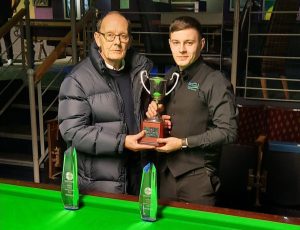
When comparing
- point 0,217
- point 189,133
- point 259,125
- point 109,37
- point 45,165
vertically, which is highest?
point 109,37

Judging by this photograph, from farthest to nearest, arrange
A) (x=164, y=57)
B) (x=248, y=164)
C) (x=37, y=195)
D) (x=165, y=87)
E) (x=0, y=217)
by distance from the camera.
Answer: (x=164, y=57), (x=248, y=164), (x=165, y=87), (x=37, y=195), (x=0, y=217)

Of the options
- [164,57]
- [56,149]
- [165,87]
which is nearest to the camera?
[165,87]

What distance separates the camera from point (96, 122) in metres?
1.62

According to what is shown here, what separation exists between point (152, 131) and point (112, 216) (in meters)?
0.37

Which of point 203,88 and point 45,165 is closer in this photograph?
point 203,88

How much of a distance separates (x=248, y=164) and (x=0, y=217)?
2.07m

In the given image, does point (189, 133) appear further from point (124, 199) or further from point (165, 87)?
point (124, 199)

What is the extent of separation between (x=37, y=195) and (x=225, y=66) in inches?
141

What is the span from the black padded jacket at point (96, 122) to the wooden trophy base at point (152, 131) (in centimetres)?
10

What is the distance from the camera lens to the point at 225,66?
4660mm

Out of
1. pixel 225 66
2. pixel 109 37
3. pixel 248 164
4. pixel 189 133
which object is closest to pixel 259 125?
pixel 248 164

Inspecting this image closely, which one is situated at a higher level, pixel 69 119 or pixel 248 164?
pixel 69 119

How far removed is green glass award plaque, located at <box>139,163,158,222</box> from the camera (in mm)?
1215

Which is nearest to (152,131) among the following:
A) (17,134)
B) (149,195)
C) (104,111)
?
(104,111)
